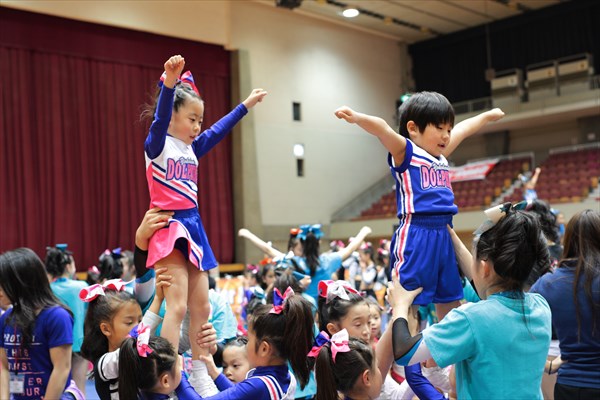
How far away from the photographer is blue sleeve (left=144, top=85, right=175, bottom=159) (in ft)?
9.91

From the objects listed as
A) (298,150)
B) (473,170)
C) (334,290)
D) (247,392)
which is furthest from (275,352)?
(473,170)

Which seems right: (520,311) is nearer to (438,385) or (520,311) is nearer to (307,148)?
(438,385)

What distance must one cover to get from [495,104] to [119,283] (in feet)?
58.6

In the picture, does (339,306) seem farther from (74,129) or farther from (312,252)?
(74,129)

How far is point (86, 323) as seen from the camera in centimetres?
332

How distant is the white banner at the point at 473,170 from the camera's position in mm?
19297

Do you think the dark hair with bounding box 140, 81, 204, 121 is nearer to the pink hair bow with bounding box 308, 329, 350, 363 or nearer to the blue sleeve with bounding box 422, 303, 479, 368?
the pink hair bow with bounding box 308, 329, 350, 363

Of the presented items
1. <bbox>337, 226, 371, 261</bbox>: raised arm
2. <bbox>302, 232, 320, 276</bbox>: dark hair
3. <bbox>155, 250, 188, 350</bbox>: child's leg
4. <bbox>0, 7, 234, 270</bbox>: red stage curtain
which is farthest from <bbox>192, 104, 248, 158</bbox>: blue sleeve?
<bbox>0, 7, 234, 270</bbox>: red stage curtain

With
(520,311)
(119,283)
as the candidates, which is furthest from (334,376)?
(119,283)

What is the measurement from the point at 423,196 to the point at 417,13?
694 inches

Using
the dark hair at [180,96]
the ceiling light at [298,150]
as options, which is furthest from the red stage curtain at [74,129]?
the dark hair at [180,96]

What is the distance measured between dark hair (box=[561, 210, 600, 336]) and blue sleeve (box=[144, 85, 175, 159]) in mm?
1930

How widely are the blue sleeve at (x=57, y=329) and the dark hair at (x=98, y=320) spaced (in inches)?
3.8

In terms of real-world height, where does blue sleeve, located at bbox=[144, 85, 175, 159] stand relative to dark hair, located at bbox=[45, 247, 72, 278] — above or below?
above
